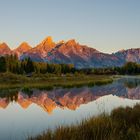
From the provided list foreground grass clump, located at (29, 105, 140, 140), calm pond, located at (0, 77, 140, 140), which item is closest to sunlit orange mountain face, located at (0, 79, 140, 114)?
calm pond, located at (0, 77, 140, 140)

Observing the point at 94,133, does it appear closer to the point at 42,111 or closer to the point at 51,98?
the point at 42,111

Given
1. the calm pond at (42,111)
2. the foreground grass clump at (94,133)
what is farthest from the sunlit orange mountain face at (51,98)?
the foreground grass clump at (94,133)

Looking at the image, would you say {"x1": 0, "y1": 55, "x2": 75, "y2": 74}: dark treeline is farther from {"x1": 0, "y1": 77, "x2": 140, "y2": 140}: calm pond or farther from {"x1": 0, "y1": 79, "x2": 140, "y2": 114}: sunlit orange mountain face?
{"x1": 0, "y1": 77, "x2": 140, "y2": 140}: calm pond

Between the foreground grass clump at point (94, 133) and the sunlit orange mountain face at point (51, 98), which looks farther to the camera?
the sunlit orange mountain face at point (51, 98)

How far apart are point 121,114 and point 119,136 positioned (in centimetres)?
660

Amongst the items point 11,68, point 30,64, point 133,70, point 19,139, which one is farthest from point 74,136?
point 133,70

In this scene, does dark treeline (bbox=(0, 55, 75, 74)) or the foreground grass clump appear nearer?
the foreground grass clump

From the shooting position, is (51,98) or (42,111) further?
(51,98)

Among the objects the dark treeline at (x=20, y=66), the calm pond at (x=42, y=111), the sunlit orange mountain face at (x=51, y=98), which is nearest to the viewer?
the calm pond at (x=42, y=111)

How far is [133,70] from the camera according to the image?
7697 inches

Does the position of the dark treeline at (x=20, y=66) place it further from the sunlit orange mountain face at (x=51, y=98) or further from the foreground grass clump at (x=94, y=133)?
the foreground grass clump at (x=94, y=133)

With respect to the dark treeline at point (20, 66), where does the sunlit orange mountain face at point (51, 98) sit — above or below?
below

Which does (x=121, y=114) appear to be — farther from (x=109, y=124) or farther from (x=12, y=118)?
(x=12, y=118)

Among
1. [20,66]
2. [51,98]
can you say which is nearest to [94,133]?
[51,98]
